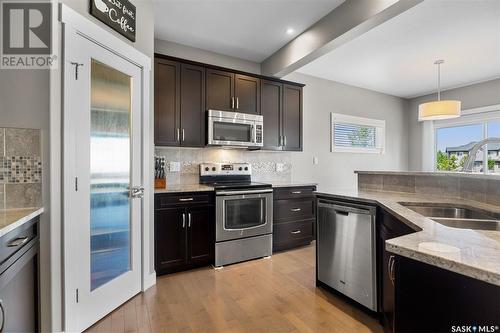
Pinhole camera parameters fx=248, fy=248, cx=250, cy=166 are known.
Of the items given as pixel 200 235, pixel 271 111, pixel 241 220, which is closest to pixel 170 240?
pixel 200 235

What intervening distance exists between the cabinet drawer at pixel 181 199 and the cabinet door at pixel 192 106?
0.67m

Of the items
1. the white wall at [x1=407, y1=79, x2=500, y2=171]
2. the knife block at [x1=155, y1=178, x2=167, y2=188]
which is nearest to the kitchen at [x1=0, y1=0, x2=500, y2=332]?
the knife block at [x1=155, y1=178, x2=167, y2=188]

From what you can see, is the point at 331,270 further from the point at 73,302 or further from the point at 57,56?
the point at 57,56

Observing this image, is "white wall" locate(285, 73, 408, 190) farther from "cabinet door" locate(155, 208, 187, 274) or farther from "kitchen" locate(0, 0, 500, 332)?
"cabinet door" locate(155, 208, 187, 274)

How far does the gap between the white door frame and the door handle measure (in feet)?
0.17

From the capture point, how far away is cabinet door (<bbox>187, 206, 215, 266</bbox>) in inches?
108

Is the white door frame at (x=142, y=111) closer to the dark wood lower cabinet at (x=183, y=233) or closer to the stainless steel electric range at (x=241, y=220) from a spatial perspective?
the dark wood lower cabinet at (x=183, y=233)

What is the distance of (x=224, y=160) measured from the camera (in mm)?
3633

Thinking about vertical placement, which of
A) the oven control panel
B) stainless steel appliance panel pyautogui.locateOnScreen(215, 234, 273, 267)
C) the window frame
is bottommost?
stainless steel appliance panel pyautogui.locateOnScreen(215, 234, 273, 267)

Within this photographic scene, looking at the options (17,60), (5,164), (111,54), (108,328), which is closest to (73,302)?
(108,328)

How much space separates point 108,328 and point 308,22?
3.40 metres

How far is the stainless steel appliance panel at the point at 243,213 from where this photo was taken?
9.42ft

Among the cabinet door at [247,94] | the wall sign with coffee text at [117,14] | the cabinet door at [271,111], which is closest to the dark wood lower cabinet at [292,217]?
the cabinet door at [271,111]

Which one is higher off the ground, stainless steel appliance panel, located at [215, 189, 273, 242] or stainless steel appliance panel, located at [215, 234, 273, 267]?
stainless steel appliance panel, located at [215, 189, 273, 242]
